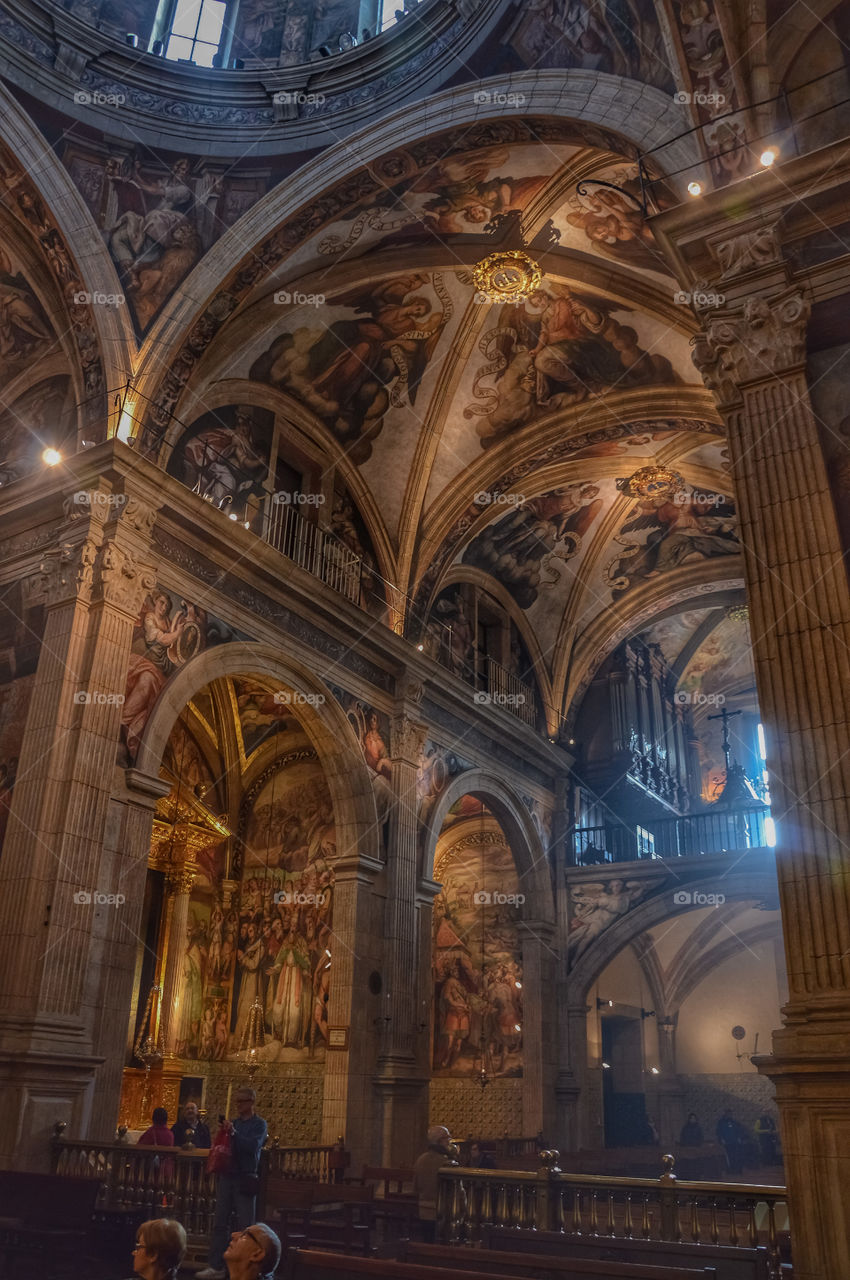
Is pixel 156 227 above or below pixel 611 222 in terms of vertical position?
below

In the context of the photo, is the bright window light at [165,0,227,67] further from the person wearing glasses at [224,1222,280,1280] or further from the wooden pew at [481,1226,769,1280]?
the person wearing glasses at [224,1222,280,1280]

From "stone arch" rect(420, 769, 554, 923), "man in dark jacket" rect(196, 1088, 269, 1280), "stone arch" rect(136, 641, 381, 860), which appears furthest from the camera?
"stone arch" rect(420, 769, 554, 923)

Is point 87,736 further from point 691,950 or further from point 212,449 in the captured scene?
point 691,950


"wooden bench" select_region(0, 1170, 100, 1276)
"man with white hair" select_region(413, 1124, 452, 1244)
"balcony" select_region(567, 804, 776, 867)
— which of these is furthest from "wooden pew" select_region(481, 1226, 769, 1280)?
"balcony" select_region(567, 804, 776, 867)

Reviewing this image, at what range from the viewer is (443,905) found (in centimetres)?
1977

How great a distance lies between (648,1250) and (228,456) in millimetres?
9922

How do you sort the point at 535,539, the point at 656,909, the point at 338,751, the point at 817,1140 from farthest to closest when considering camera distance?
the point at 535,539 < the point at 656,909 < the point at 338,751 < the point at 817,1140

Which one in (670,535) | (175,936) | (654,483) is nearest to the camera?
(175,936)

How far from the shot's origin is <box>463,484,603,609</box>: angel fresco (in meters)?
17.6

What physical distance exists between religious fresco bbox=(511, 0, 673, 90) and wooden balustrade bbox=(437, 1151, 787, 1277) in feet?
28.4

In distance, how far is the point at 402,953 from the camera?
13.9 metres

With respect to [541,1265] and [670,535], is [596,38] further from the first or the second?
[670,535]

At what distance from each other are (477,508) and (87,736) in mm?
7948

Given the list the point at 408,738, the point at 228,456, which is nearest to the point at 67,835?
the point at 228,456
